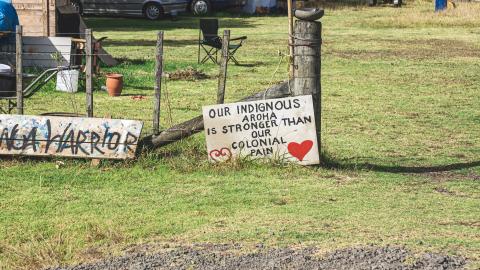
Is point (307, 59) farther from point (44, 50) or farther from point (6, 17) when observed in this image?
point (44, 50)

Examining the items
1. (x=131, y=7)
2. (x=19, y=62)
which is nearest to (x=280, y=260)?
(x=19, y=62)

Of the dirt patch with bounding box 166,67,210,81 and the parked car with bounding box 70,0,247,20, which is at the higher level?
the parked car with bounding box 70,0,247,20

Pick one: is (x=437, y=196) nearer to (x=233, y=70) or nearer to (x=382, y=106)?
(x=382, y=106)

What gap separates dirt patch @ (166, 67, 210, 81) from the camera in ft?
64.4

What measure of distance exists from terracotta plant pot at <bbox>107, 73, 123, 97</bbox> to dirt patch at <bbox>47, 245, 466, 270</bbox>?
30.9 feet

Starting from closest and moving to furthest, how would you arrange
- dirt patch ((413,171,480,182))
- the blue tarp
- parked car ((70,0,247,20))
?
1. dirt patch ((413,171,480,182))
2. the blue tarp
3. parked car ((70,0,247,20))

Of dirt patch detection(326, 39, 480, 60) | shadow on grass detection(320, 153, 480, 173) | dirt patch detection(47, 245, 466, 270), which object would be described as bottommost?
dirt patch detection(47, 245, 466, 270)

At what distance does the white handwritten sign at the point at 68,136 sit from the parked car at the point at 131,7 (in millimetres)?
26092

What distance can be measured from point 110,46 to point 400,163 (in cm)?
1583

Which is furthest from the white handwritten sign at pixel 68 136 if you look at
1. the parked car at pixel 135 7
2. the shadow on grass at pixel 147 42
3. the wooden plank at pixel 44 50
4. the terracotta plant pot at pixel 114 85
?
the parked car at pixel 135 7

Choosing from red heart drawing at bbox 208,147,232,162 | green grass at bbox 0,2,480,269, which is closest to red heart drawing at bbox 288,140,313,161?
green grass at bbox 0,2,480,269

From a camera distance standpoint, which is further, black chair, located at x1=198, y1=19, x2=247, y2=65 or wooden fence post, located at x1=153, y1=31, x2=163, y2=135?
black chair, located at x1=198, y1=19, x2=247, y2=65

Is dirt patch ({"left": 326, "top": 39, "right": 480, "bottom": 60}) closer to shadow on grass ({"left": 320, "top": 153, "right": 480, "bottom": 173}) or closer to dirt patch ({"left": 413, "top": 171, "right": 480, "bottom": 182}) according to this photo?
shadow on grass ({"left": 320, "top": 153, "right": 480, "bottom": 173})

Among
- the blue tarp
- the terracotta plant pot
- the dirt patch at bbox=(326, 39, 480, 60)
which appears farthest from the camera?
the dirt patch at bbox=(326, 39, 480, 60)
